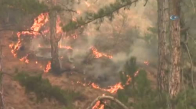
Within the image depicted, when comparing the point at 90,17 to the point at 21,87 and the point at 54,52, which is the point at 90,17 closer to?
the point at 21,87

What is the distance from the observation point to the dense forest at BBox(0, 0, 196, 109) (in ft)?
19.8

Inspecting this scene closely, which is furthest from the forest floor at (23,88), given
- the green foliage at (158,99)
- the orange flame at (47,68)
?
the green foliage at (158,99)

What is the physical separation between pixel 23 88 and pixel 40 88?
5.89 meters

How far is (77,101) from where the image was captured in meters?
13.8

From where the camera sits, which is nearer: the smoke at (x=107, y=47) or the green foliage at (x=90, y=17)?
the green foliage at (x=90, y=17)

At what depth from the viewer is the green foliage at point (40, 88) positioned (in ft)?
27.1

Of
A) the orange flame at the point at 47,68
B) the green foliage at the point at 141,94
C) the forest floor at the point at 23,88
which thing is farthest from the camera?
the orange flame at the point at 47,68

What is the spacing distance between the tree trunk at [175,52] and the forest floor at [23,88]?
6659 mm

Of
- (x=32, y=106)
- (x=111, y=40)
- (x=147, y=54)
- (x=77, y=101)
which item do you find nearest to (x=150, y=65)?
(x=147, y=54)

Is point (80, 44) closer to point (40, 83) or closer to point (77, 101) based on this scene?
point (77, 101)

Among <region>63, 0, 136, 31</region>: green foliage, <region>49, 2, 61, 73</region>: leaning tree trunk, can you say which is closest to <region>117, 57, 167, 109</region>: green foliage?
<region>63, 0, 136, 31</region>: green foliage

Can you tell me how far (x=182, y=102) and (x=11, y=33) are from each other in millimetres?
16743

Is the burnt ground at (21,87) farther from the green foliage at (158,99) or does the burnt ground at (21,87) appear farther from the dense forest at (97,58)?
the green foliage at (158,99)

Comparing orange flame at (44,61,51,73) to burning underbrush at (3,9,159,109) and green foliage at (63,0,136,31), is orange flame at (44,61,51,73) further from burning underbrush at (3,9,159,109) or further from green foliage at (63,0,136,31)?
green foliage at (63,0,136,31)
